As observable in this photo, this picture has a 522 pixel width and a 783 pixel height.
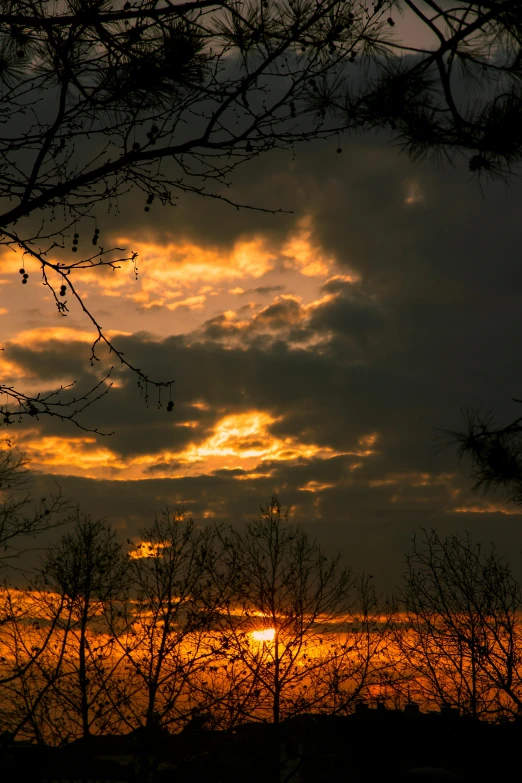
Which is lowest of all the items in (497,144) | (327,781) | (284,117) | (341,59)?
(327,781)

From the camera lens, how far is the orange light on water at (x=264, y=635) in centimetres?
1813

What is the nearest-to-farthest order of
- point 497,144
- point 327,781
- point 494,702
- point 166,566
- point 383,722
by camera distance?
point 497,144
point 494,702
point 166,566
point 327,781
point 383,722

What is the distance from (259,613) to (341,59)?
16.4 m

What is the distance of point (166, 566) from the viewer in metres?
18.2

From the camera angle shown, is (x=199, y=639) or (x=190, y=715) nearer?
(x=190, y=715)

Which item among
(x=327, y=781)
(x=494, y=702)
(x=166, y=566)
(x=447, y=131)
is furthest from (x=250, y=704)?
(x=447, y=131)

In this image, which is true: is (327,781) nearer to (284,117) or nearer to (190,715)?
(190,715)

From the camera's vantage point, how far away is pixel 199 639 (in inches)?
664

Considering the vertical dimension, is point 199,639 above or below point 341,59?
below

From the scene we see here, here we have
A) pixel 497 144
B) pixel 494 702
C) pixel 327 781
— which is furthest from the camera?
pixel 327 781

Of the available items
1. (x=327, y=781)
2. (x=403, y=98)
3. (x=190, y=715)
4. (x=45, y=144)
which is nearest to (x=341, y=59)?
(x=45, y=144)

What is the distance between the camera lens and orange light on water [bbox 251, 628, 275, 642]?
59.5ft

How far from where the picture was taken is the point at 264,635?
1839 centimetres

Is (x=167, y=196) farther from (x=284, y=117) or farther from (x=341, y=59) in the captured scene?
(x=341, y=59)
